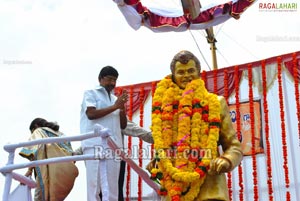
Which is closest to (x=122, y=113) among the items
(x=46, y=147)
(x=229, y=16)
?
(x=46, y=147)

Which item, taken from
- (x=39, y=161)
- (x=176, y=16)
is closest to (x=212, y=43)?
(x=176, y=16)

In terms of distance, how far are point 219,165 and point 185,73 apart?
84 centimetres

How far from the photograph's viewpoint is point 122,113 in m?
4.71

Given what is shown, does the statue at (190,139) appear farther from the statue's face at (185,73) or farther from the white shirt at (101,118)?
the white shirt at (101,118)

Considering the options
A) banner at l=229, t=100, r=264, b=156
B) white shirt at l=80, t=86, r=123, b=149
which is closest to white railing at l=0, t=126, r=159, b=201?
white shirt at l=80, t=86, r=123, b=149

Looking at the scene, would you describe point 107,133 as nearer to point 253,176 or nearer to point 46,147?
point 46,147

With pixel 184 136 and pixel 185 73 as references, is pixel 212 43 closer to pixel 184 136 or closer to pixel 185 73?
pixel 185 73

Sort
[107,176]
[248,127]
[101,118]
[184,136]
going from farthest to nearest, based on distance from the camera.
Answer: [248,127], [101,118], [107,176], [184,136]

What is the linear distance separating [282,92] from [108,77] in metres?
2.44

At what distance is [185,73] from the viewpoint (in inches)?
167

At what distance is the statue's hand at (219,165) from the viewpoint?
12.4ft

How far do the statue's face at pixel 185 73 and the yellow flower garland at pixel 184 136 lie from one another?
0.18ft

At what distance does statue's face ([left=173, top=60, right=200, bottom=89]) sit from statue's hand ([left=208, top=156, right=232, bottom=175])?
0.70 metres

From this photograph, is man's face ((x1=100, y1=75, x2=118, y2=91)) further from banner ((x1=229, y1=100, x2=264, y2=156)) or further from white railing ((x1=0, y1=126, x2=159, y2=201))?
banner ((x1=229, y1=100, x2=264, y2=156))
